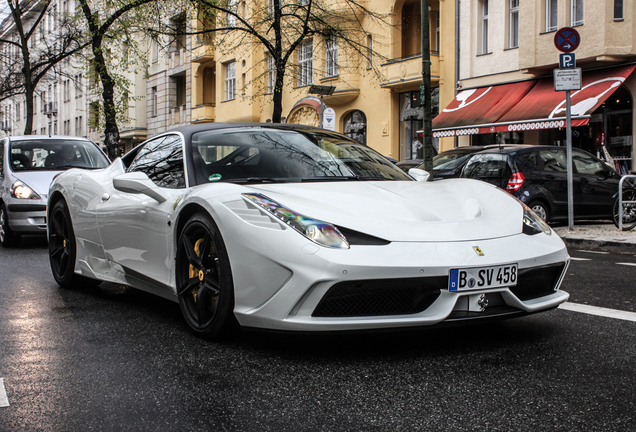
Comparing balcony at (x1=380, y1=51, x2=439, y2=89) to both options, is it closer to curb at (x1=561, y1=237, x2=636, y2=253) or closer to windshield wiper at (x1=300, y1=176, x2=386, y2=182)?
curb at (x1=561, y1=237, x2=636, y2=253)

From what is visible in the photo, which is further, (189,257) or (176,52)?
(176,52)

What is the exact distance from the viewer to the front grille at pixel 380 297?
11.3 feet

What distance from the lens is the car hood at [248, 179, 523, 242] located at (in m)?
3.62

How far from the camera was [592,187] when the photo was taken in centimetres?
1288

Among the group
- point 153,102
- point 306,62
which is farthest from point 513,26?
point 153,102

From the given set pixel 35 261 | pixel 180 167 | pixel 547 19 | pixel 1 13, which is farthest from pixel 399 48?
pixel 180 167

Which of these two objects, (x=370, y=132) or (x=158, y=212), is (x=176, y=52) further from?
(x=158, y=212)

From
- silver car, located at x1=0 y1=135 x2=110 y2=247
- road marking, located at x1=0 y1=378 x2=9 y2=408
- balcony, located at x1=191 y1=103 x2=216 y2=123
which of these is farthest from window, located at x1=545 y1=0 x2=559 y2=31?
balcony, located at x1=191 y1=103 x2=216 y2=123

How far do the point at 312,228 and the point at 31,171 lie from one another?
8285mm

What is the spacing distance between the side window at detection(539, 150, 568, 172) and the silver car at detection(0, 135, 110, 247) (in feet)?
22.8

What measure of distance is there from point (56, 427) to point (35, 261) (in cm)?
603

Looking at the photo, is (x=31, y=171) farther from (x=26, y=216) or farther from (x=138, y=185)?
(x=138, y=185)

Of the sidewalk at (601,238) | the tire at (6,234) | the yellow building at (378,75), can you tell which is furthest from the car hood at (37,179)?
the yellow building at (378,75)

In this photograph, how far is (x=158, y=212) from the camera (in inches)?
180
